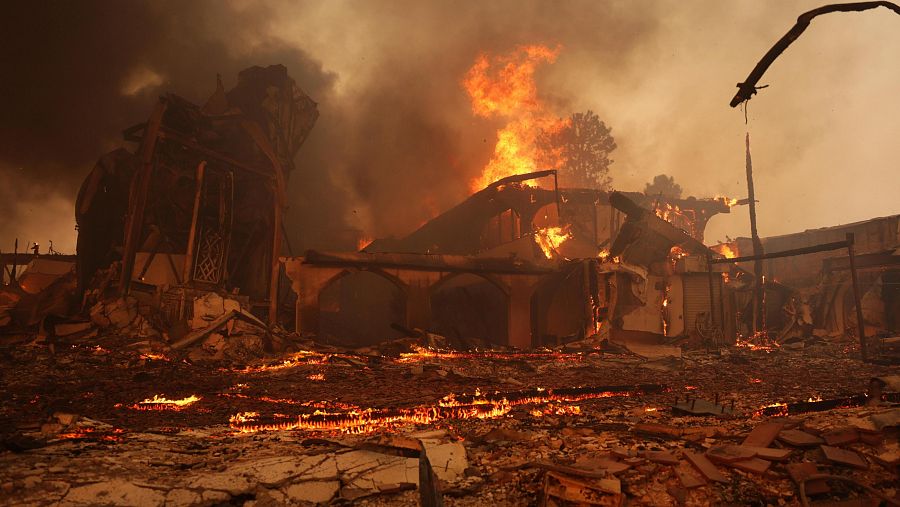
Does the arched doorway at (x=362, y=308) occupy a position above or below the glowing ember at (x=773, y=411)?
above

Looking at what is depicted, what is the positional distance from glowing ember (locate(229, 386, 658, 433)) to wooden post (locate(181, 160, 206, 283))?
11.3 m

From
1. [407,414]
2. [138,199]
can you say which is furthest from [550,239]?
[407,414]

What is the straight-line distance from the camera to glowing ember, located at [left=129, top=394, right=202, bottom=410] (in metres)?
8.20

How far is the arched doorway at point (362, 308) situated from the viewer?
28.0 meters

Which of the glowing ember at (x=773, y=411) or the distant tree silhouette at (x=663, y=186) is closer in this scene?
the glowing ember at (x=773, y=411)

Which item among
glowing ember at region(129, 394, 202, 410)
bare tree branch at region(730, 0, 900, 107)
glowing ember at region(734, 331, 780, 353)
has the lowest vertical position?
glowing ember at region(734, 331, 780, 353)

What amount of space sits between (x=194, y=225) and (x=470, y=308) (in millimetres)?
13439

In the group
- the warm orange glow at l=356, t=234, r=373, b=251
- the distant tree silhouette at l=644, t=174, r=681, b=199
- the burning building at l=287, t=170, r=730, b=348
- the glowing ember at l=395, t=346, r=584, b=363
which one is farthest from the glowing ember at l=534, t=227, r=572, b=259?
the distant tree silhouette at l=644, t=174, r=681, b=199

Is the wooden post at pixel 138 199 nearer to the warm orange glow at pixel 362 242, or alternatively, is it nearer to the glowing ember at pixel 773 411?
the glowing ember at pixel 773 411

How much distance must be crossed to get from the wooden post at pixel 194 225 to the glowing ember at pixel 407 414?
11.3 metres

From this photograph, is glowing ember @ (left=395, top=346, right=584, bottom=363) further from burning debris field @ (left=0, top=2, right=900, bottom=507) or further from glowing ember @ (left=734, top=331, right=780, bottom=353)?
glowing ember @ (left=734, top=331, right=780, bottom=353)

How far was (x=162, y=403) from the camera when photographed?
27.7 feet

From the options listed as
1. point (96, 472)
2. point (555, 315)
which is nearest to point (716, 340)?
point (555, 315)

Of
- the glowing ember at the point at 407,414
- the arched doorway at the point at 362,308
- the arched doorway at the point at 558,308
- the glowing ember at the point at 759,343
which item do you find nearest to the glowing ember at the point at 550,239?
the arched doorway at the point at 558,308
